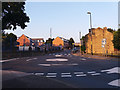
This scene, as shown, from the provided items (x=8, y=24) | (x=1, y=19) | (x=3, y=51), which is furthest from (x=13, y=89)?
(x=8, y=24)

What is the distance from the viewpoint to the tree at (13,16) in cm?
2573

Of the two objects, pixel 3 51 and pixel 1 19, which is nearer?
pixel 3 51

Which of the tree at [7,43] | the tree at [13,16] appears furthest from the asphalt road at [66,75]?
the tree at [13,16]

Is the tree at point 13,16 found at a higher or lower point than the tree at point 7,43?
higher

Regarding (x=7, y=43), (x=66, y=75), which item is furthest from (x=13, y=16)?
(x=66, y=75)

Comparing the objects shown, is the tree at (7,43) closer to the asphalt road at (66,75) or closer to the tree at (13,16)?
the tree at (13,16)

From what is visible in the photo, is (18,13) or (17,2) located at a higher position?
(17,2)

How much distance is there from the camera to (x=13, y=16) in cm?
2658

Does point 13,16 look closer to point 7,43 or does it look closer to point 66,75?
point 7,43

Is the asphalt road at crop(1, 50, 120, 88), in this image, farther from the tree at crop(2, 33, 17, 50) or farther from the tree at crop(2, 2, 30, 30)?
the tree at crop(2, 2, 30, 30)

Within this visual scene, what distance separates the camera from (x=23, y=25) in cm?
2939

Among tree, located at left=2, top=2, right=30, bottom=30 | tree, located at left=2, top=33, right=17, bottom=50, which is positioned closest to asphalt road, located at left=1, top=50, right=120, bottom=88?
tree, located at left=2, top=33, right=17, bottom=50

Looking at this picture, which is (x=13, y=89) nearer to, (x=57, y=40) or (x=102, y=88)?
(x=102, y=88)

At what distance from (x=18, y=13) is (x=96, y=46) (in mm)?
39610
